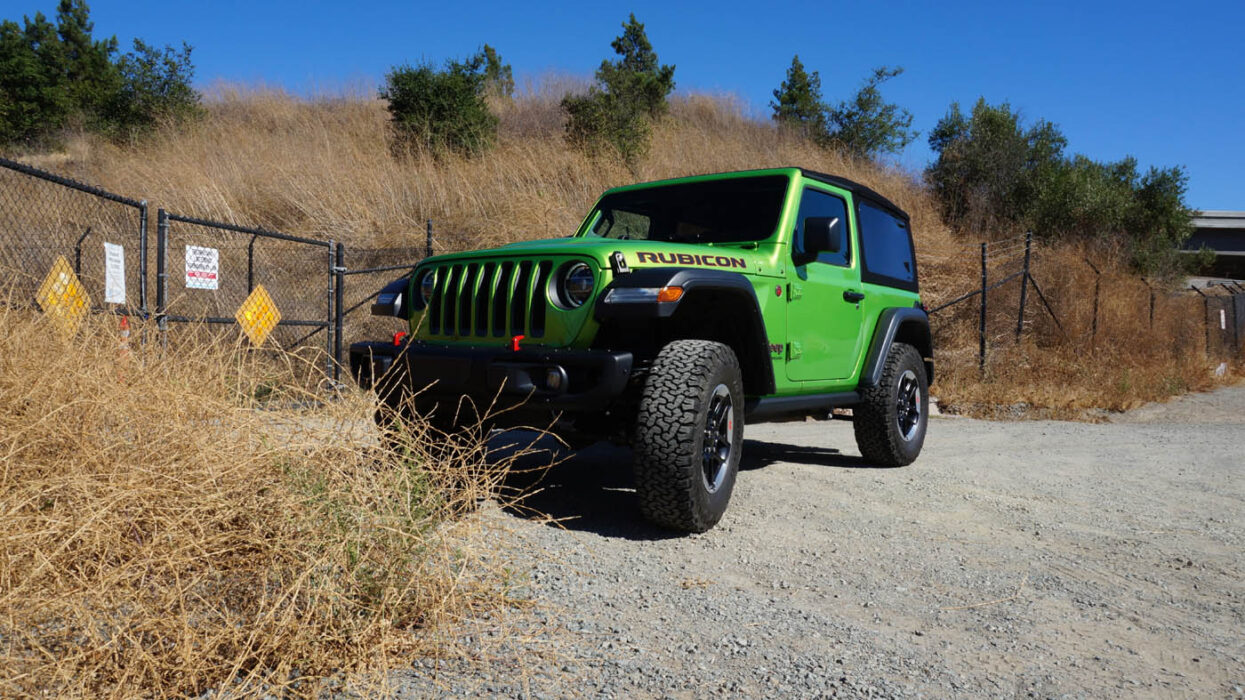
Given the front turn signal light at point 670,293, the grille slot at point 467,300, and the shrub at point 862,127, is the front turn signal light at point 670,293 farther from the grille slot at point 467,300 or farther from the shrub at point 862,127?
the shrub at point 862,127

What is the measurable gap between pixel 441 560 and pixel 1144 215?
25.8m

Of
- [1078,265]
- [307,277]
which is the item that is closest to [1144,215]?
[1078,265]

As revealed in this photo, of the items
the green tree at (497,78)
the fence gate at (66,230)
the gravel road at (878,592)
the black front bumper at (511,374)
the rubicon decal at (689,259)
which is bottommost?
the gravel road at (878,592)

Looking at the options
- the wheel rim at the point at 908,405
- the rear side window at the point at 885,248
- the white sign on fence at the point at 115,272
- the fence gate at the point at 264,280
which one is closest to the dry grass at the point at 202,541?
the white sign on fence at the point at 115,272

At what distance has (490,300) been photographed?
402cm

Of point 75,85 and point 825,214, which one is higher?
point 75,85

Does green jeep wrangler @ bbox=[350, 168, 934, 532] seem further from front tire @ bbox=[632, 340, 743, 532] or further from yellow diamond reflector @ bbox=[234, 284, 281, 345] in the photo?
yellow diamond reflector @ bbox=[234, 284, 281, 345]

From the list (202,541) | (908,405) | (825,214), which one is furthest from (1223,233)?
(202,541)

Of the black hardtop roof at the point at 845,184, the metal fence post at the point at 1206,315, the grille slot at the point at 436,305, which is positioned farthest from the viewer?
the metal fence post at the point at 1206,315

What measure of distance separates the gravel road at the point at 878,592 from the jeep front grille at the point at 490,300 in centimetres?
94

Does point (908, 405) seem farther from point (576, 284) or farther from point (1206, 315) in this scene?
point (1206, 315)

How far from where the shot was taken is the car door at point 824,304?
15.6ft

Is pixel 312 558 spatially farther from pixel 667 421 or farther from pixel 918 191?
pixel 918 191

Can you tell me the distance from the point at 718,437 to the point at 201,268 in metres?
5.54
